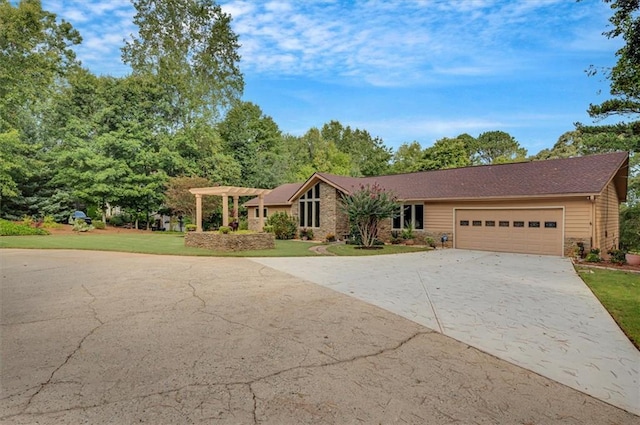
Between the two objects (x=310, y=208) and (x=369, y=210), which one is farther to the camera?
(x=310, y=208)

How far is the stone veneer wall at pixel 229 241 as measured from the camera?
13984mm

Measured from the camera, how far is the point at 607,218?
1524cm

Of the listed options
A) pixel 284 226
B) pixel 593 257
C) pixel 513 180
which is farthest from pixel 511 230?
pixel 284 226

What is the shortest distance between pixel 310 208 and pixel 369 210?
6.10 m

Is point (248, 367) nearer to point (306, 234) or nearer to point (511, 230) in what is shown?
point (511, 230)

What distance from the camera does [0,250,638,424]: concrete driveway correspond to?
2.60 metres

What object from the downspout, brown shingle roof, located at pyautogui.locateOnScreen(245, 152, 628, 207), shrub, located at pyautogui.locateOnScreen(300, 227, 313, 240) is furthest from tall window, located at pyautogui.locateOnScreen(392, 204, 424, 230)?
the downspout

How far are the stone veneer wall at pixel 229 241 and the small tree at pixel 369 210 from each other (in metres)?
4.14

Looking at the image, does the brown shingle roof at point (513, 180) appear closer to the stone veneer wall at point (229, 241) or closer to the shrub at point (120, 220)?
the stone veneer wall at point (229, 241)

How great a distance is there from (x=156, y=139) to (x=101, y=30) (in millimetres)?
8405

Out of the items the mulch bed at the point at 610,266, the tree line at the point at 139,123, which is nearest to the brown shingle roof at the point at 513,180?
the mulch bed at the point at 610,266

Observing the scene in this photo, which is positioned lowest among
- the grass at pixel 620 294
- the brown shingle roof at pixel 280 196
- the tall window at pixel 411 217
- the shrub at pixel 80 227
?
Answer: the grass at pixel 620 294

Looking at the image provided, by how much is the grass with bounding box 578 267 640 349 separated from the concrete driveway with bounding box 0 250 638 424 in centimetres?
216

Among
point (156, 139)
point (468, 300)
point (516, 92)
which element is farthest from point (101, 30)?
point (468, 300)
